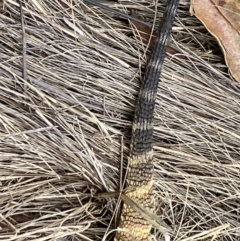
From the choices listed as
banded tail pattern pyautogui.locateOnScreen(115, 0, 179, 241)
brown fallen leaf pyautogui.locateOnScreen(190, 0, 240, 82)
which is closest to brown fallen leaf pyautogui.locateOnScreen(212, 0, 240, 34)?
brown fallen leaf pyautogui.locateOnScreen(190, 0, 240, 82)

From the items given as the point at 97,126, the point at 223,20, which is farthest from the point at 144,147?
the point at 223,20

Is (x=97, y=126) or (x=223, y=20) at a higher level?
(x=223, y=20)

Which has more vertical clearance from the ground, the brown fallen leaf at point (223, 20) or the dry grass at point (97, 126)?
the brown fallen leaf at point (223, 20)

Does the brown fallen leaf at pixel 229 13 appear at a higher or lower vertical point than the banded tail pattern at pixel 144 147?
higher

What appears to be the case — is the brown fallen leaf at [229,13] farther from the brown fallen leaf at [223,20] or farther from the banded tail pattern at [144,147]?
the banded tail pattern at [144,147]

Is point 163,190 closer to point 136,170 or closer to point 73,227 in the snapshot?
point 136,170

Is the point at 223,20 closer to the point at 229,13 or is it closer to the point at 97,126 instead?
the point at 229,13

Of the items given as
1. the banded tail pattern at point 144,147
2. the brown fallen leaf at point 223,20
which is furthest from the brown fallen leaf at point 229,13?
the banded tail pattern at point 144,147
